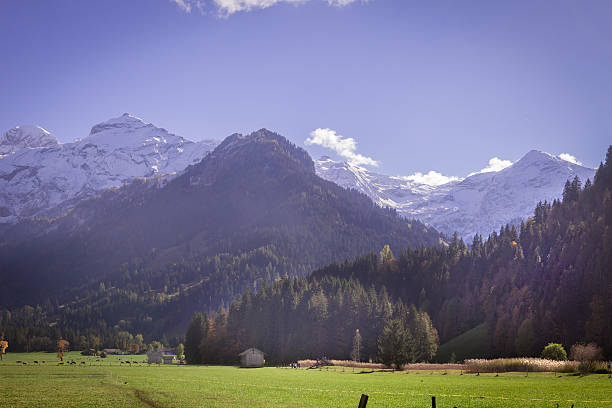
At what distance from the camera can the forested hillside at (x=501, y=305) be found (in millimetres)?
129750

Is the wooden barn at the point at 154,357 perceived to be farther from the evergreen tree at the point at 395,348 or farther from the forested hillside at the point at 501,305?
the evergreen tree at the point at 395,348

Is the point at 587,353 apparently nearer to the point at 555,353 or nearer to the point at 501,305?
the point at 555,353

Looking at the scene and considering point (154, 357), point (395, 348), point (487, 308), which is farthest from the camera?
point (154, 357)

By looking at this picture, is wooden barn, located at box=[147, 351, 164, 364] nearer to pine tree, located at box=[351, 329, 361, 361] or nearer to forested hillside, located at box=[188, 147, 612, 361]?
forested hillside, located at box=[188, 147, 612, 361]

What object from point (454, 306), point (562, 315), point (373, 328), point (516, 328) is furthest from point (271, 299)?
point (562, 315)

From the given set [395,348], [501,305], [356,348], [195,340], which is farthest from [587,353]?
[195,340]

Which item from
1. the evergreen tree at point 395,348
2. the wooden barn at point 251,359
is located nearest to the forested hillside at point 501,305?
the wooden barn at point 251,359

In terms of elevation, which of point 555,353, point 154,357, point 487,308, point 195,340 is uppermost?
point 487,308

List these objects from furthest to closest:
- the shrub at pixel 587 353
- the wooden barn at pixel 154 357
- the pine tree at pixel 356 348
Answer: the wooden barn at pixel 154 357 < the pine tree at pixel 356 348 < the shrub at pixel 587 353

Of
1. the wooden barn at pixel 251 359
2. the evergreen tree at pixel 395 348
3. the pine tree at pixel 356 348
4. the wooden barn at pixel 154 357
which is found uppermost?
the evergreen tree at pixel 395 348

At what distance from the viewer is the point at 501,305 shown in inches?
6068

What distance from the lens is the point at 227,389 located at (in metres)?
61.8

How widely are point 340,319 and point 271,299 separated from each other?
105 ft

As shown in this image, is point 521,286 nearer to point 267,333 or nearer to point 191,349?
point 267,333
